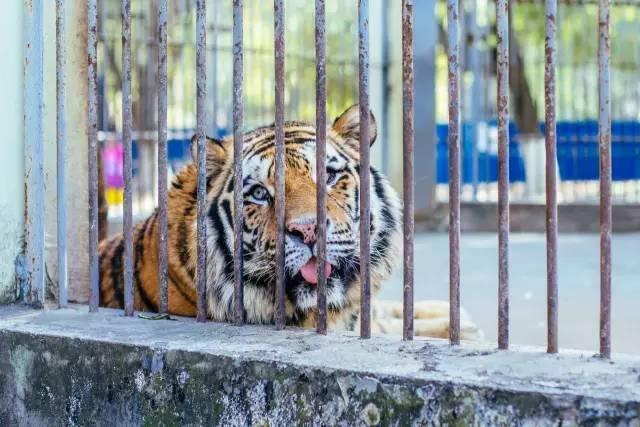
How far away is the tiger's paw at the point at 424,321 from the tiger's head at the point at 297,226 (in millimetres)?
907

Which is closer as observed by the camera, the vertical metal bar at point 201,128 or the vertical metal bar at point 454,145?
the vertical metal bar at point 454,145

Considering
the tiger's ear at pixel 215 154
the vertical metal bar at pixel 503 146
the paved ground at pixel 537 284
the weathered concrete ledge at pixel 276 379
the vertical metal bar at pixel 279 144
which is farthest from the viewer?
the paved ground at pixel 537 284

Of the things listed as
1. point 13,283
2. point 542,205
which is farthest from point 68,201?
point 542,205

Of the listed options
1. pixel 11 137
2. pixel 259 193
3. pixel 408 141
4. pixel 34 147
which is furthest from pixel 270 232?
pixel 11 137

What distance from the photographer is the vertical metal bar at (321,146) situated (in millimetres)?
2617

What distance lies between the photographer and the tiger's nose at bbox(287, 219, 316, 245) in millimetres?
2857

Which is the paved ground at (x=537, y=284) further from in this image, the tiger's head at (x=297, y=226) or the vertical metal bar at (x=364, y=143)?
the vertical metal bar at (x=364, y=143)

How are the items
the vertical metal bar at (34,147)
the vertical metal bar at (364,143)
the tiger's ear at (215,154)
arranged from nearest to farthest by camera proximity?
the vertical metal bar at (364,143)
the vertical metal bar at (34,147)
the tiger's ear at (215,154)

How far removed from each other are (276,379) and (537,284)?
4765 mm

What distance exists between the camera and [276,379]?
2.39 metres

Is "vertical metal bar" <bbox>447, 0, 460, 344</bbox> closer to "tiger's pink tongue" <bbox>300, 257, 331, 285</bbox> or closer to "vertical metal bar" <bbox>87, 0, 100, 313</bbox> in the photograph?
"tiger's pink tongue" <bbox>300, 257, 331, 285</bbox>

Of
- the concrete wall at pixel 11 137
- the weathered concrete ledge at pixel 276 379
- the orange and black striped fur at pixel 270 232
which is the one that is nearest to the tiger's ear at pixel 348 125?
the orange and black striped fur at pixel 270 232

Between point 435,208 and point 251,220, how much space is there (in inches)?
304

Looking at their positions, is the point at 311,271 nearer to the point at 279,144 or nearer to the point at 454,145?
the point at 279,144
